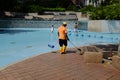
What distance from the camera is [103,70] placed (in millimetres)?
10320

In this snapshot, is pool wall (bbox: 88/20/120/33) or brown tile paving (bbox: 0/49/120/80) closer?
brown tile paving (bbox: 0/49/120/80)

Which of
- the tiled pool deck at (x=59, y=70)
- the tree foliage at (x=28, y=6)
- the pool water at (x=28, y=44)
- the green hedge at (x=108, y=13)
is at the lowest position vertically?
the pool water at (x=28, y=44)

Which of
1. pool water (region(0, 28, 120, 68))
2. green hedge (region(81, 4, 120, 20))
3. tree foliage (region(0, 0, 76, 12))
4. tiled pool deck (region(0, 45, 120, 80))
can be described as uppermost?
tree foliage (region(0, 0, 76, 12))

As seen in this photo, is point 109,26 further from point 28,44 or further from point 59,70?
point 59,70

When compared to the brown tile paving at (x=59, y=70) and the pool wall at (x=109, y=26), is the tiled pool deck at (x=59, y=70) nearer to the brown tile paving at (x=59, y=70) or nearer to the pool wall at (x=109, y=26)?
the brown tile paving at (x=59, y=70)

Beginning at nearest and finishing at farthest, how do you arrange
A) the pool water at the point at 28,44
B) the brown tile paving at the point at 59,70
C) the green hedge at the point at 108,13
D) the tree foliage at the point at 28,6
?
the brown tile paving at the point at 59,70 → the pool water at the point at 28,44 → the green hedge at the point at 108,13 → the tree foliage at the point at 28,6

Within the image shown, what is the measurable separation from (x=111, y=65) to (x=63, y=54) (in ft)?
11.2

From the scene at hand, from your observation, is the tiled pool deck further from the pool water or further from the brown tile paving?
the pool water

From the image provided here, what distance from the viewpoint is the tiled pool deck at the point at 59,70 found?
929 centimetres

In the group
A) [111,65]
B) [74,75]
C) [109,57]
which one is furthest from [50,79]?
[109,57]

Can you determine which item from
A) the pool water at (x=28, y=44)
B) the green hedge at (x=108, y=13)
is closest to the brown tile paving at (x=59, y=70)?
the pool water at (x=28, y=44)

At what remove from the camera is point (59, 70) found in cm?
1023

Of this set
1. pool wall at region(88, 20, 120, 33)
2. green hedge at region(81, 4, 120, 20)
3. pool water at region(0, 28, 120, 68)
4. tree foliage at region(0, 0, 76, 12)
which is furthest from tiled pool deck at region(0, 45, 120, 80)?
tree foliage at region(0, 0, 76, 12)

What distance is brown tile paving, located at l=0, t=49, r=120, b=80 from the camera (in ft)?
30.4
